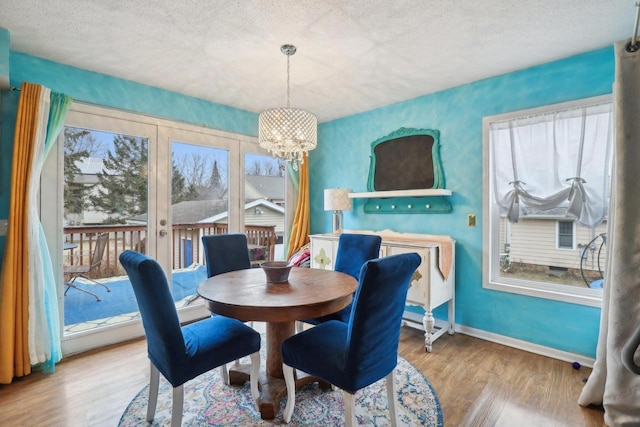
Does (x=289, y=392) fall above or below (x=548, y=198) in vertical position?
below

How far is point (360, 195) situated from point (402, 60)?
4.96 ft

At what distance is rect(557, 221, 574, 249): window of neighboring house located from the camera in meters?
2.65

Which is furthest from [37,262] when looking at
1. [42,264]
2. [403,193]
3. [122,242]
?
[403,193]

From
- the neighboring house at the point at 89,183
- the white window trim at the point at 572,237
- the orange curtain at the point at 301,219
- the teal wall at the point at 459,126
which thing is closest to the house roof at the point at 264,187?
the orange curtain at the point at 301,219

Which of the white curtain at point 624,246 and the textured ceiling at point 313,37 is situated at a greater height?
the textured ceiling at point 313,37

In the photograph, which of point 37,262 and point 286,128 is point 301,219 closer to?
point 286,128

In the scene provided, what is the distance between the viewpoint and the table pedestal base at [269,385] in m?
1.88

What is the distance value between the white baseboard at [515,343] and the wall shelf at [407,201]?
114cm

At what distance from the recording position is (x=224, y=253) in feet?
8.94

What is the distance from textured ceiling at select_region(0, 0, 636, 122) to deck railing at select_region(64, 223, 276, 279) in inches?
55.5

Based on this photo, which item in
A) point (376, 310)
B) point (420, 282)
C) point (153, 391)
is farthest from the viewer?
point (420, 282)

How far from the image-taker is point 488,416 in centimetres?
189

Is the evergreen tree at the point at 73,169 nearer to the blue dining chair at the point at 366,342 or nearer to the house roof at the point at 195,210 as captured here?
the house roof at the point at 195,210

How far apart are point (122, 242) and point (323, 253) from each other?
2020 millimetres
